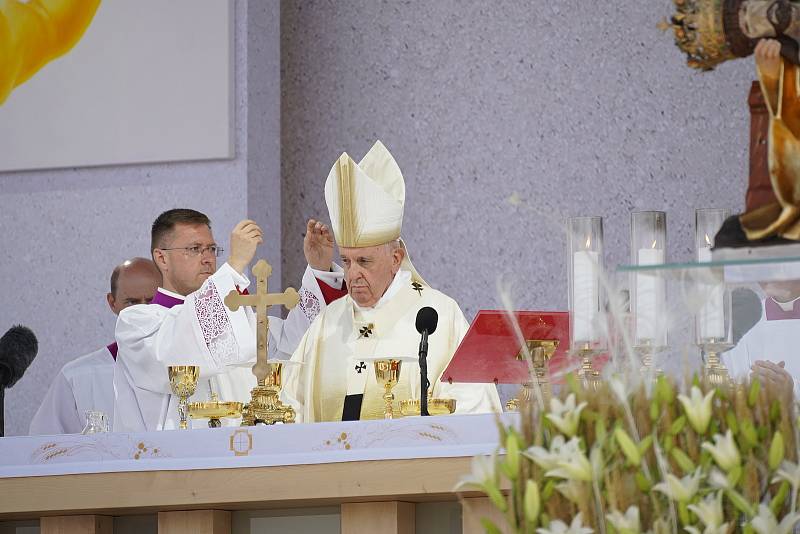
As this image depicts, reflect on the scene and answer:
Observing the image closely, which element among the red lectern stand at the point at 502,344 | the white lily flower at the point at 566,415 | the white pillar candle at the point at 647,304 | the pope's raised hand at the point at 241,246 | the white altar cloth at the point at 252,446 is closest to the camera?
the white lily flower at the point at 566,415

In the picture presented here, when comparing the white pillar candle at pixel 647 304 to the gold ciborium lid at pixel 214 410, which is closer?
the white pillar candle at pixel 647 304

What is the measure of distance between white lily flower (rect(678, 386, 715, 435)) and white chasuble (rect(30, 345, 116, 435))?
15.6 ft

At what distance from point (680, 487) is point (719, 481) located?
52 millimetres

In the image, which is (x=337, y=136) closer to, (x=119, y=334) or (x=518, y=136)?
(x=518, y=136)

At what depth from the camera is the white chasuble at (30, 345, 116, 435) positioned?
6152 mm

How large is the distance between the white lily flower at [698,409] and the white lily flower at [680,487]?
6cm

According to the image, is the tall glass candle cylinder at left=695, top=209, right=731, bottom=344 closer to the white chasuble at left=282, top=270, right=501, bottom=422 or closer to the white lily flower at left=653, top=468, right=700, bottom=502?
the white lily flower at left=653, top=468, right=700, bottom=502

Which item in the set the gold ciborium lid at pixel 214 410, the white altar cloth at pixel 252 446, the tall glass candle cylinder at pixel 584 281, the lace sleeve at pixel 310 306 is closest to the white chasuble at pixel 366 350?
the lace sleeve at pixel 310 306

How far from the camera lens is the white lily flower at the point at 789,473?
160cm

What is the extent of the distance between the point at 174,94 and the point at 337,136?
0.91 metres

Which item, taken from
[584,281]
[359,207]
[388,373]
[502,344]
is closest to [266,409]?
[388,373]

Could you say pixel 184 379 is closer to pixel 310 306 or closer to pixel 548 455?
pixel 310 306

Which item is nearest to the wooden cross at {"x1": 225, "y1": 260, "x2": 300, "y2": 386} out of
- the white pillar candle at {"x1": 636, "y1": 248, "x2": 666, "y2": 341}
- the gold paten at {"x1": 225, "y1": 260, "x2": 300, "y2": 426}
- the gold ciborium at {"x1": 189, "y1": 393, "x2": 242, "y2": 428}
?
the gold paten at {"x1": 225, "y1": 260, "x2": 300, "y2": 426}

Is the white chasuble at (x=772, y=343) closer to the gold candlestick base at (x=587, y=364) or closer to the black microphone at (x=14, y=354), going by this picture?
the gold candlestick base at (x=587, y=364)
